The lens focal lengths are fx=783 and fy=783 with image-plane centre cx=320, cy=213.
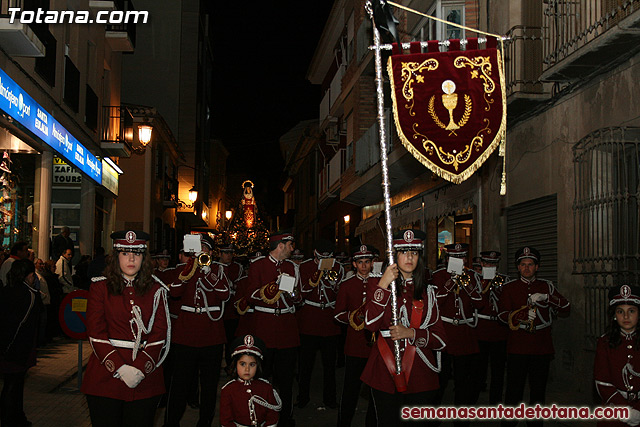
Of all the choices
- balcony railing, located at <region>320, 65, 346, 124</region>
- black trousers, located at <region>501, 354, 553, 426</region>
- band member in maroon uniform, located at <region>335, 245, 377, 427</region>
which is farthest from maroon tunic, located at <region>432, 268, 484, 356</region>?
balcony railing, located at <region>320, 65, 346, 124</region>

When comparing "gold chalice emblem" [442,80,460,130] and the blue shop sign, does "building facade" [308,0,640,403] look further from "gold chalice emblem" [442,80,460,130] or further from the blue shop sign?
the blue shop sign

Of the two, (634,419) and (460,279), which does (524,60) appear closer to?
(460,279)

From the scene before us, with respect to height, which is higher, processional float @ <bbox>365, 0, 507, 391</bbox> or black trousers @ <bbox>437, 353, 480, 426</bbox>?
processional float @ <bbox>365, 0, 507, 391</bbox>

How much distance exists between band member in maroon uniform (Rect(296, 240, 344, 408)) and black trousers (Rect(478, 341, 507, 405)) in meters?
2.12

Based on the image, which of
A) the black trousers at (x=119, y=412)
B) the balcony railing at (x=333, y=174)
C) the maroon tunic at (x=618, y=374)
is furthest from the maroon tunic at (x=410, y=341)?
the balcony railing at (x=333, y=174)

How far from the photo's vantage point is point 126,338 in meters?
6.05

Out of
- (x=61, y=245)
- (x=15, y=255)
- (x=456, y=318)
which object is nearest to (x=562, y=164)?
(x=456, y=318)

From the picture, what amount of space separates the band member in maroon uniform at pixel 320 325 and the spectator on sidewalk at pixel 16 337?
3782 mm

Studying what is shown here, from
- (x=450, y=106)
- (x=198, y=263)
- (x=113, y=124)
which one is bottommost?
(x=198, y=263)

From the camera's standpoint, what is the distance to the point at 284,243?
9453 mm

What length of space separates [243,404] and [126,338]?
4.32 feet

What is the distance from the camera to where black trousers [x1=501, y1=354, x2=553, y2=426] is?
→ 8.84 meters

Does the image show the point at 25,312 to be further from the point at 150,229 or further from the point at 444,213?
the point at 150,229

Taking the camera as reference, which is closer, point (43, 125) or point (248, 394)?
point (248, 394)
